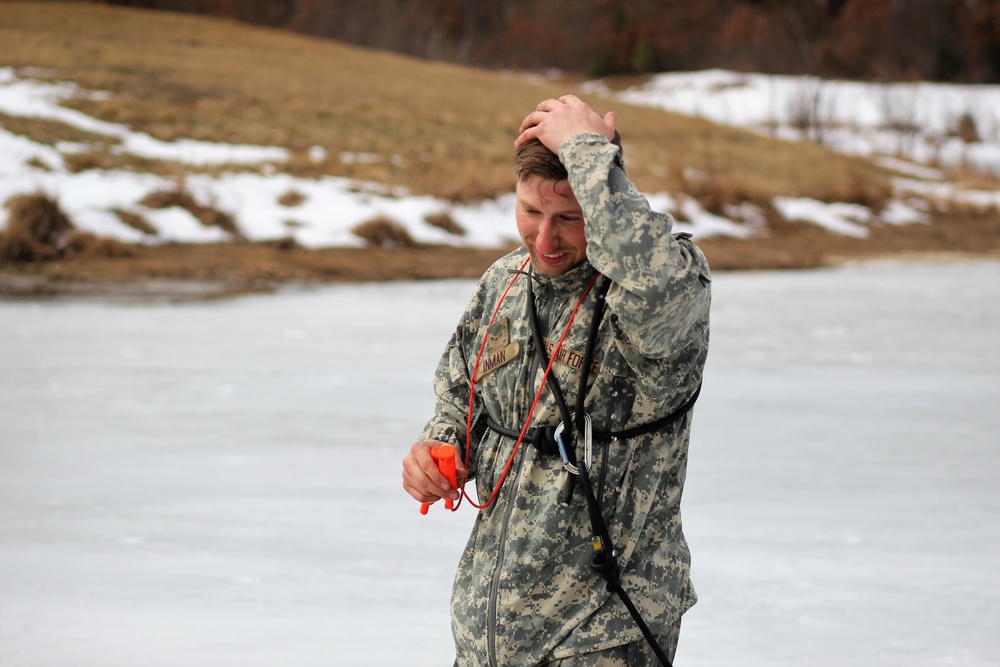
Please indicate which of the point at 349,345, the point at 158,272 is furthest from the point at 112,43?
the point at 349,345

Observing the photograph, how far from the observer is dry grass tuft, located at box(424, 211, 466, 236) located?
13.2 m

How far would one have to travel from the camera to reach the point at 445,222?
43.4 ft

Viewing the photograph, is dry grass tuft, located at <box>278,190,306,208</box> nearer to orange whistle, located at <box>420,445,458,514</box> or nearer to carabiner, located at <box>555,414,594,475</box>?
orange whistle, located at <box>420,445,458,514</box>

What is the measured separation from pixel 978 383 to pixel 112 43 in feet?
78.9

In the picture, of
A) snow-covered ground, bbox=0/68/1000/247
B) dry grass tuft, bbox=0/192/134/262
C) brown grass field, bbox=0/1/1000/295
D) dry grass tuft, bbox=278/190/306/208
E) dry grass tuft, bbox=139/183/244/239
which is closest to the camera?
dry grass tuft, bbox=0/192/134/262

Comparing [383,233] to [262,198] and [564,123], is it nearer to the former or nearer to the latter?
[262,198]

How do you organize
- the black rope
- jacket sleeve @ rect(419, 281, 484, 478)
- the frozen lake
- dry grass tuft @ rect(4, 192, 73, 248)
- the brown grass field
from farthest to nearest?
the brown grass field
dry grass tuft @ rect(4, 192, 73, 248)
the frozen lake
jacket sleeve @ rect(419, 281, 484, 478)
the black rope

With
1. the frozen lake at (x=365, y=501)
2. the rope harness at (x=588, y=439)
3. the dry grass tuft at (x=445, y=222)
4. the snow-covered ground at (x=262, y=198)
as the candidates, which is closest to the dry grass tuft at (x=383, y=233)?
the snow-covered ground at (x=262, y=198)

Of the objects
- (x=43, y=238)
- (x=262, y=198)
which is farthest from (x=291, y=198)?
(x=43, y=238)

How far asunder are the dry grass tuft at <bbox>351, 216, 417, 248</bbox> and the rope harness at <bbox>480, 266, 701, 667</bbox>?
10769 millimetres

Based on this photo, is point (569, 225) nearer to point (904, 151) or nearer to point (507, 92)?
point (507, 92)

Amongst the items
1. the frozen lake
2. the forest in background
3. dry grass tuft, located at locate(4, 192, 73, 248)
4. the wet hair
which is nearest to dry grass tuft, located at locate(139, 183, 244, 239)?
dry grass tuft, located at locate(4, 192, 73, 248)

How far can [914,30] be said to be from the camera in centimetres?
5316

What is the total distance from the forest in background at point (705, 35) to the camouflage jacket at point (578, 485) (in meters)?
39.6
